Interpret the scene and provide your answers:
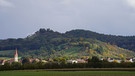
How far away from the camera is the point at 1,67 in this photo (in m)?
119

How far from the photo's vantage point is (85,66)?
116m

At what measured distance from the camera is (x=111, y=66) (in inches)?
4392

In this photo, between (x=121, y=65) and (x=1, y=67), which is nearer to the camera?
(x=121, y=65)

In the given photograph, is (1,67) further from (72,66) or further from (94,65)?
(94,65)

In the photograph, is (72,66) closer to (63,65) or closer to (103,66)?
(63,65)

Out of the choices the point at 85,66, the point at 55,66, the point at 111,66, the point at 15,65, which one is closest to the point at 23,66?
the point at 15,65

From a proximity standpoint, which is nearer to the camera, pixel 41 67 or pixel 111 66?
pixel 111 66

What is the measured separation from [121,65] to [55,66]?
25.2m

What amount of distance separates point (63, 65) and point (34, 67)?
442 inches

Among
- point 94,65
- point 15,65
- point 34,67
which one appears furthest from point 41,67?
point 94,65

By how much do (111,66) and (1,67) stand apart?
41.9 meters

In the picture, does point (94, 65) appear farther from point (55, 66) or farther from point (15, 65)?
point (15, 65)

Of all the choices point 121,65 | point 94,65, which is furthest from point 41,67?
point 121,65

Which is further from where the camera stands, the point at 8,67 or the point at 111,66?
the point at 8,67
